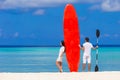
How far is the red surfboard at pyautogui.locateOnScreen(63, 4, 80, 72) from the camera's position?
2766 cm

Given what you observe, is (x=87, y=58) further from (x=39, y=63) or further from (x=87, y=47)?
(x=39, y=63)

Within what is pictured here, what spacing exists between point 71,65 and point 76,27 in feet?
5.66

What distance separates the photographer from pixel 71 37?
27688 millimetres

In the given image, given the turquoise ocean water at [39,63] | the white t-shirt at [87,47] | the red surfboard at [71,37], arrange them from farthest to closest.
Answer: the turquoise ocean water at [39,63] → the red surfboard at [71,37] → the white t-shirt at [87,47]

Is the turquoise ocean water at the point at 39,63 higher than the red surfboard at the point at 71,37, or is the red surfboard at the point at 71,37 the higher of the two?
the red surfboard at the point at 71,37

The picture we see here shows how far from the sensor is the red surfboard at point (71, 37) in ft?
90.7
